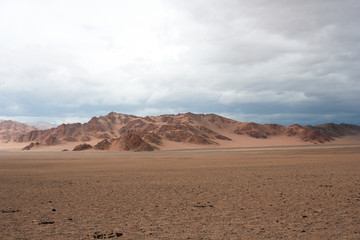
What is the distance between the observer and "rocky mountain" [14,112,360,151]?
4023 inches

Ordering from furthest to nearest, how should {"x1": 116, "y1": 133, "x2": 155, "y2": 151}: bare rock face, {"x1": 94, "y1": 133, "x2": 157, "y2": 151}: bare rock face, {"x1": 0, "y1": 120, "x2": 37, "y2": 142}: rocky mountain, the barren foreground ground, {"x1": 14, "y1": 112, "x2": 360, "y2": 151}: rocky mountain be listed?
1. {"x1": 0, "y1": 120, "x2": 37, "y2": 142}: rocky mountain
2. {"x1": 14, "y1": 112, "x2": 360, "y2": 151}: rocky mountain
3. {"x1": 94, "y1": 133, "x2": 157, "y2": 151}: bare rock face
4. {"x1": 116, "y1": 133, "x2": 155, "y2": 151}: bare rock face
5. the barren foreground ground

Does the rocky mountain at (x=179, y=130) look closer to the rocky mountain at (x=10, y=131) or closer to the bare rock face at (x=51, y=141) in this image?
the bare rock face at (x=51, y=141)

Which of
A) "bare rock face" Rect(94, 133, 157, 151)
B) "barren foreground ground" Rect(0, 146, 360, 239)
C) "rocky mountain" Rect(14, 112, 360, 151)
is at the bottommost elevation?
→ "barren foreground ground" Rect(0, 146, 360, 239)

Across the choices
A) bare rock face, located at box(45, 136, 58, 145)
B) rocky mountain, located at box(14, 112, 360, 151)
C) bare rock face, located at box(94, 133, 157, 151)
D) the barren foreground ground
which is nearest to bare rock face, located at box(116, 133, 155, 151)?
bare rock face, located at box(94, 133, 157, 151)

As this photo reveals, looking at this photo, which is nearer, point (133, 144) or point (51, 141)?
point (133, 144)

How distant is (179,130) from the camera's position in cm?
10388

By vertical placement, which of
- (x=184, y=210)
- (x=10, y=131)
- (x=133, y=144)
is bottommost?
(x=184, y=210)

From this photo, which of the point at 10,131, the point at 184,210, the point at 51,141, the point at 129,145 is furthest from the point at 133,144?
the point at 10,131

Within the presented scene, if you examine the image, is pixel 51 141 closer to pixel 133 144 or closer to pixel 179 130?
pixel 133 144

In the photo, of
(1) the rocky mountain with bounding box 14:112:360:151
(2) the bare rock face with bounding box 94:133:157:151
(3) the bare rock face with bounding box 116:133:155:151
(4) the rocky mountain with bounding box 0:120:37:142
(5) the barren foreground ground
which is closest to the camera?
(5) the barren foreground ground

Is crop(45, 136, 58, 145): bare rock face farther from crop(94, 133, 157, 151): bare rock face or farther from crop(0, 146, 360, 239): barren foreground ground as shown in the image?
crop(0, 146, 360, 239): barren foreground ground

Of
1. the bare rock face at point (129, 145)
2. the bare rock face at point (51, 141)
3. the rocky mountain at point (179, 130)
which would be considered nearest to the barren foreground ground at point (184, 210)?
the bare rock face at point (129, 145)

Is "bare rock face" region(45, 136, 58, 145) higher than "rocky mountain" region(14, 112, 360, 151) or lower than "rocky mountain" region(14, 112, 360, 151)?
lower

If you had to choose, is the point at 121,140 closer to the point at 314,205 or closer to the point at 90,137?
the point at 90,137
